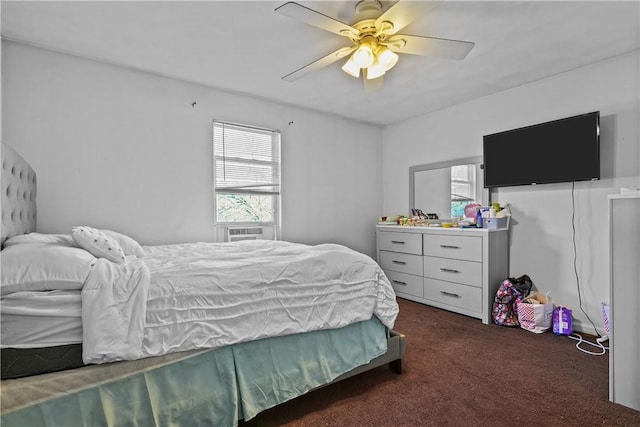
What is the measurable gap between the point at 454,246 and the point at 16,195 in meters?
3.59

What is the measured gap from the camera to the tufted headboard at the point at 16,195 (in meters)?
1.73

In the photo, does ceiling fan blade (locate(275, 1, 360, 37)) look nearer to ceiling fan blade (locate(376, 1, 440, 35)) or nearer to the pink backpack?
ceiling fan blade (locate(376, 1, 440, 35))

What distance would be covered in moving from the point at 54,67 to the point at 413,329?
3752 millimetres

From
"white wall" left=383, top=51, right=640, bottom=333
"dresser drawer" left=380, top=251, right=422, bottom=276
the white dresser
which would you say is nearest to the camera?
"white wall" left=383, top=51, right=640, bottom=333

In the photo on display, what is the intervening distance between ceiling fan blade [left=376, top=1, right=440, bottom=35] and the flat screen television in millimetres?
2033

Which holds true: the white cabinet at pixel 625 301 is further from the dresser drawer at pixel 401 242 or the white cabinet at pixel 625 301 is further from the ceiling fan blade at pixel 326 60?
the dresser drawer at pixel 401 242

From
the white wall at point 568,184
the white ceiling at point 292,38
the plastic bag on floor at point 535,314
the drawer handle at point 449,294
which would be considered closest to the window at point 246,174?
the white ceiling at point 292,38

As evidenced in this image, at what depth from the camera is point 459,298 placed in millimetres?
3420

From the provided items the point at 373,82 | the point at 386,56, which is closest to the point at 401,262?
the point at 373,82

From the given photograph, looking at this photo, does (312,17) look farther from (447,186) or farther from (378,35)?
A: (447,186)

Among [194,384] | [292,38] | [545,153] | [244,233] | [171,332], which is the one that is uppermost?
[292,38]

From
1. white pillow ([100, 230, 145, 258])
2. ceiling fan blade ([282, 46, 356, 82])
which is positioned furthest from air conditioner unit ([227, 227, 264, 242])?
ceiling fan blade ([282, 46, 356, 82])

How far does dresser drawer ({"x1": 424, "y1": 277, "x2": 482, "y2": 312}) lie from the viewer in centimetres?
328

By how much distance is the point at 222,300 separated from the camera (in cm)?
159
